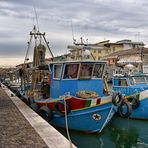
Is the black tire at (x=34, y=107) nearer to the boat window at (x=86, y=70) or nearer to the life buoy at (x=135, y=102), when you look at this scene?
the boat window at (x=86, y=70)

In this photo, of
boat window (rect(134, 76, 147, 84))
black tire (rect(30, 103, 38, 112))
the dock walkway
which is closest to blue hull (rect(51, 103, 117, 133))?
the dock walkway

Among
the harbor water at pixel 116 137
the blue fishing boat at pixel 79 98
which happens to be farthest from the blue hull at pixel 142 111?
the blue fishing boat at pixel 79 98

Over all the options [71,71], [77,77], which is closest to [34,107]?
[71,71]

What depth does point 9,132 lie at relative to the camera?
889cm

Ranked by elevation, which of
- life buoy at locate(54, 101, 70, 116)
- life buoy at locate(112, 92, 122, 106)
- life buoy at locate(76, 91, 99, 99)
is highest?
life buoy at locate(76, 91, 99, 99)

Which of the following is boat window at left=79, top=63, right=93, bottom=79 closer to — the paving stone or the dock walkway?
the dock walkway

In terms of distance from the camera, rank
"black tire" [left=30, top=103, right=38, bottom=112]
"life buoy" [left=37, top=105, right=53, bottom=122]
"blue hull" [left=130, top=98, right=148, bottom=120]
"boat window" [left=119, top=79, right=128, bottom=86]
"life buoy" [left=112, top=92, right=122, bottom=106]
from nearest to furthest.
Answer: "life buoy" [left=112, top=92, right=122, bottom=106]
"life buoy" [left=37, top=105, right=53, bottom=122]
"black tire" [left=30, top=103, right=38, bottom=112]
"blue hull" [left=130, top=98, right=148, bottom=120]
"boat window" [left=119, top=79, right=128, bottom=86]

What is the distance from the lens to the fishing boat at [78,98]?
41.0 ft

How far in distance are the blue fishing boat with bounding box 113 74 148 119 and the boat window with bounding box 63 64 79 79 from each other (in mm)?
2832

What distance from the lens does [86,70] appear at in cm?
1353

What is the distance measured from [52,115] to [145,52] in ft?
110

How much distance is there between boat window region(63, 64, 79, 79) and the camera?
1334 cm

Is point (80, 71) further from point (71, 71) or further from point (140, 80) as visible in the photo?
point (140, 80)

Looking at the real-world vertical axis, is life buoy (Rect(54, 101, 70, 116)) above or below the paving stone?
above
